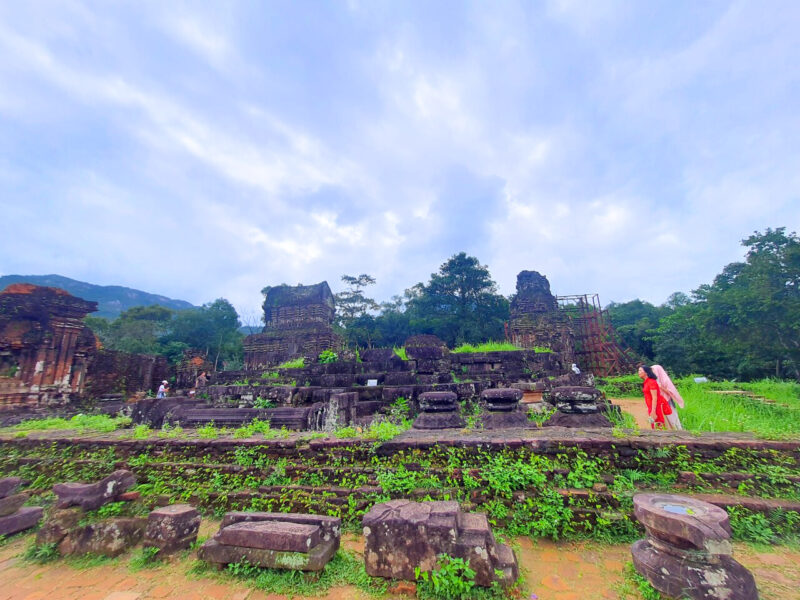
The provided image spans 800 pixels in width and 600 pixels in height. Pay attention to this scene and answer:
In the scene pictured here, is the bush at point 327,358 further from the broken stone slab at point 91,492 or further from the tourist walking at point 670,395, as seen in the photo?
the tourist walking at point 670,395

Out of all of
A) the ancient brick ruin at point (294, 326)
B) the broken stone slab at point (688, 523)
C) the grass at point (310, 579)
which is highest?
the ancient brick ruin at point (294, 326)

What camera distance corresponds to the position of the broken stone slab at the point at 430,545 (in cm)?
221

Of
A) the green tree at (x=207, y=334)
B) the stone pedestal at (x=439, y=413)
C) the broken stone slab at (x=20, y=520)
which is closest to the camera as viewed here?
the broken stone slab at (x=20, y=520)

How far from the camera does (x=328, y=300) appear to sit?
2027 cm

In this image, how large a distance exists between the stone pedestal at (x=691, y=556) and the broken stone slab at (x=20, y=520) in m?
5.78

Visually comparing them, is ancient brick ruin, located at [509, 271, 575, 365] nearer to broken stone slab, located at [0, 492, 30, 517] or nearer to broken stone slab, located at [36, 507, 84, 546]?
broken stone slab, located at [36, 507, 84, 546]

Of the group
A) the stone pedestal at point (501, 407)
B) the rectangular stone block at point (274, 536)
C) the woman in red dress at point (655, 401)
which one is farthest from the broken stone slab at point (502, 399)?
the rectangular stone block at point (274, 536)

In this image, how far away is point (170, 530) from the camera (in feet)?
9.45

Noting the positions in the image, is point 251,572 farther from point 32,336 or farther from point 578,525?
point 32,336

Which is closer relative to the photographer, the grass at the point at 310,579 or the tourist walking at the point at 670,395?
the grass at the point at 310,579

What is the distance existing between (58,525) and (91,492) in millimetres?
307

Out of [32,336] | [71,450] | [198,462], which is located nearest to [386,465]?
[198,462]

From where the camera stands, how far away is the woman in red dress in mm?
4645

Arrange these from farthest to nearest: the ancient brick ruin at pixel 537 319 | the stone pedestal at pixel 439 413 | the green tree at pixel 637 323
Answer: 1. the green tree at pixel 637 323
2. the ancient brick ruin at pixel 537 319
3. the stone pedestal at pixel 439 413
